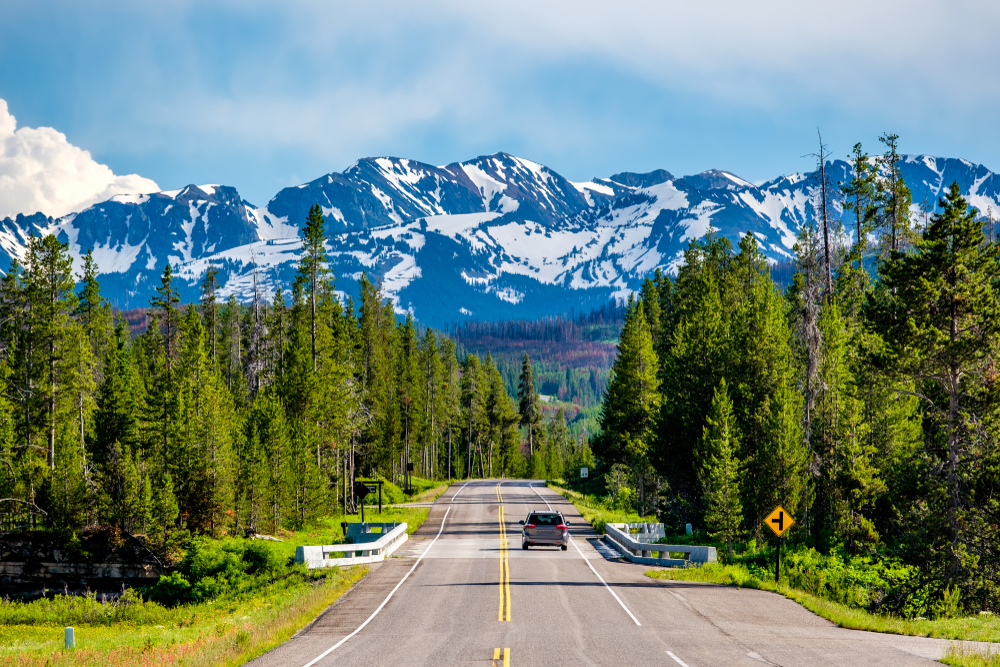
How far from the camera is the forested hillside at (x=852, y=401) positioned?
93.9 feet

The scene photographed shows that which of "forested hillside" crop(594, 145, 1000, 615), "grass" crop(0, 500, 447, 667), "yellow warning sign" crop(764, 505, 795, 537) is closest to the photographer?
"grass" crop(0, 500, 447, 667)

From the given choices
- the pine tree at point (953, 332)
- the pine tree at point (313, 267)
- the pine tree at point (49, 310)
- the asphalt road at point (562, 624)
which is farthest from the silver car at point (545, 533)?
the pine tree at point (49, 310)

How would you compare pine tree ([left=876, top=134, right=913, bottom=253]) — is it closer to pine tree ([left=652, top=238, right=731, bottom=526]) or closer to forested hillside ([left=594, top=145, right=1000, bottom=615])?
forested hillside ([left=594, top=145, right=1000, bottom=615])

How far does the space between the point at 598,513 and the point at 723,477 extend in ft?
57.7

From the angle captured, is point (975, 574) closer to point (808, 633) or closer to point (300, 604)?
point (808, 633)

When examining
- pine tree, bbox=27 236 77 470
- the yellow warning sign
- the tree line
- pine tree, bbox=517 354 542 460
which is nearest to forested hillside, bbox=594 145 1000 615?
the yellow warning sign

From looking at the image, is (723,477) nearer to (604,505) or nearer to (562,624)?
(562,624)

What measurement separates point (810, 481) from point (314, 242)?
34.9 metres

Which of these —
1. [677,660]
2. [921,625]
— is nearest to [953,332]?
[921,625]

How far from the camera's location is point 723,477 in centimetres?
3894

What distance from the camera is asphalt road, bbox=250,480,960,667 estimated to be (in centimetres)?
1602

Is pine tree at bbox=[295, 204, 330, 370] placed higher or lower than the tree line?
higher

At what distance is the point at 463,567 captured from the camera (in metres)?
30.8

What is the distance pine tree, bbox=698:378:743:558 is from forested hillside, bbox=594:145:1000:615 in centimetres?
13
